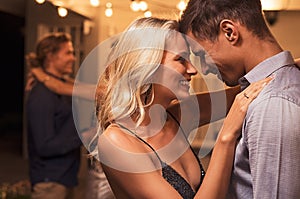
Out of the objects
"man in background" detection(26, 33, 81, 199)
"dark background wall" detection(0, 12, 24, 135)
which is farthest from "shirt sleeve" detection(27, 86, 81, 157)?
"dark background wall" detection(0, 12, 24, 135)

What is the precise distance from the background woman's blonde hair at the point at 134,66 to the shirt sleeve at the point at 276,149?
0.34m

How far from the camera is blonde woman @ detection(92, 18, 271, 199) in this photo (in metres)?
1.00

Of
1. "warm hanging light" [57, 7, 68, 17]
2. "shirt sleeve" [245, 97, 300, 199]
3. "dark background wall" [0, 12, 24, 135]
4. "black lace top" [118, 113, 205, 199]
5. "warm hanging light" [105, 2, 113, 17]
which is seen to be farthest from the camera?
"dark background wall" [0, 12, 24, 135]

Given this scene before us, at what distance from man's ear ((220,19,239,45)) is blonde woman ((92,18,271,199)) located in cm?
10

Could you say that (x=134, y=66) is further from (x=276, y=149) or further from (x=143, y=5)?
(x=143, y=5)

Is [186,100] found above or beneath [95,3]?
beneath

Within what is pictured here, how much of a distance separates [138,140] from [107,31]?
87.9 inches

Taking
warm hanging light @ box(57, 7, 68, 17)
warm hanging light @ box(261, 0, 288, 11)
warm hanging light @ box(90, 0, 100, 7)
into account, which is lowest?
warm hanging light @ box(57, 7, 68, 17)

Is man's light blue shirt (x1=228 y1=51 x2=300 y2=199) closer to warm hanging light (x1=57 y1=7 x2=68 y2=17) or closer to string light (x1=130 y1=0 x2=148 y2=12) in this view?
string light (x1=130 y1=0 x2=148 y2=12)

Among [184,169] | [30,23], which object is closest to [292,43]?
[184,169]

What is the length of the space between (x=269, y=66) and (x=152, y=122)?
380 millimetres

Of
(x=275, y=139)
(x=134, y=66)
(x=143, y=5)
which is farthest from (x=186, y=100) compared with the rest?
(x=143, y=5)

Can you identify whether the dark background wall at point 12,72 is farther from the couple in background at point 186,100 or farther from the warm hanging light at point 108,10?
the couple in background at point 186,100

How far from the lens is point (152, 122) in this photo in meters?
1.26
